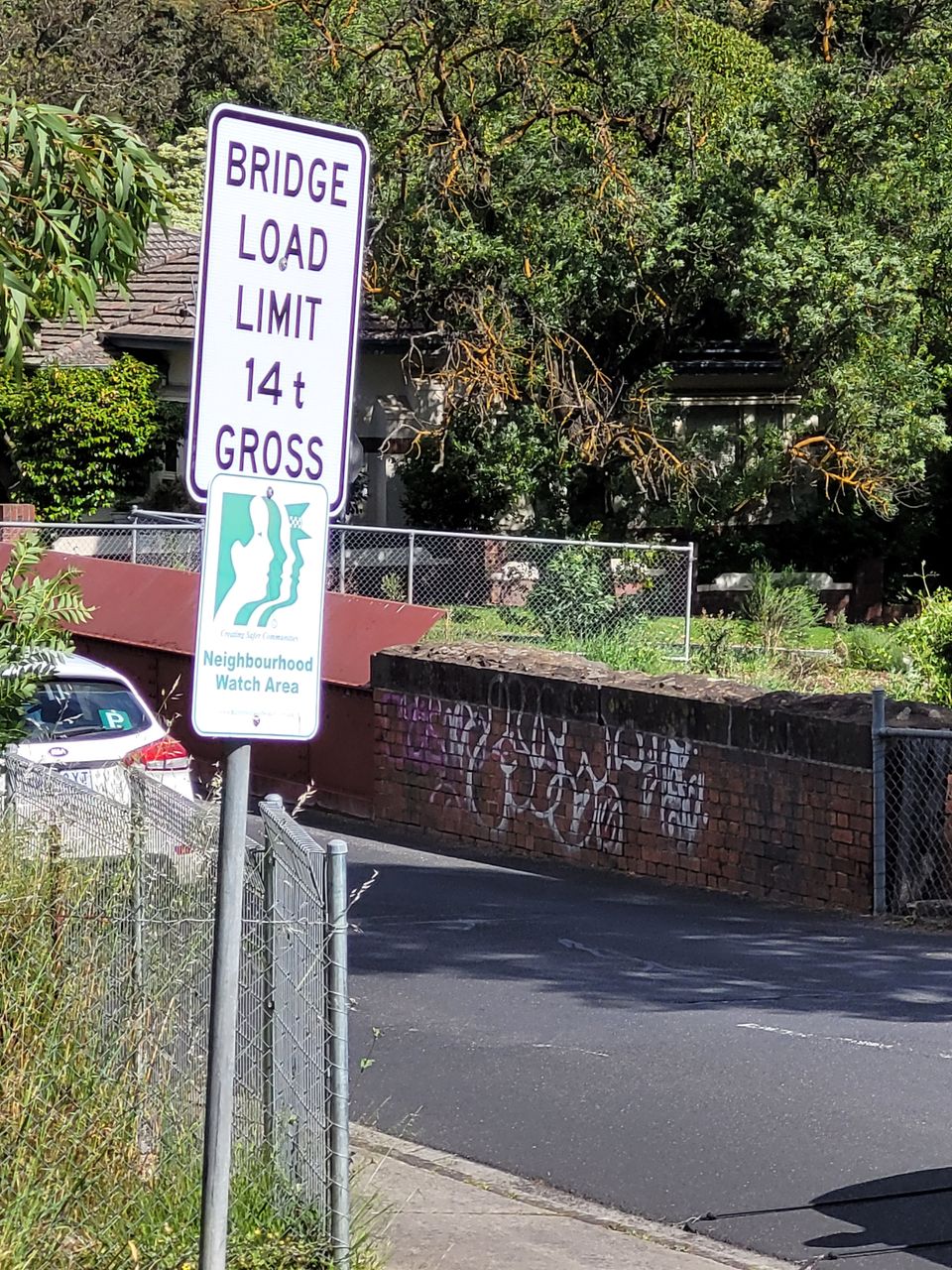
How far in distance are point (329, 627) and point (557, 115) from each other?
9142 millimetres

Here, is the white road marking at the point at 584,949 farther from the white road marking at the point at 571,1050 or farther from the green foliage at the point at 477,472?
the green foliage at the point at 477,472

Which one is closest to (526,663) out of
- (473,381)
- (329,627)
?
(329,627)

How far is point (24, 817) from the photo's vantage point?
23.1 ft

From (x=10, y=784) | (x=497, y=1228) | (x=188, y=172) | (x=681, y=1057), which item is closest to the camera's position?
(x=497, y=1228)

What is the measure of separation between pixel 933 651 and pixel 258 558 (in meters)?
15.2

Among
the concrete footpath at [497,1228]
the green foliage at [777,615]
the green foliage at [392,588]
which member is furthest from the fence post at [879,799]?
the green foliage at [392,588]

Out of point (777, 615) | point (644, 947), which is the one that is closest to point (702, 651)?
point (777, 615)

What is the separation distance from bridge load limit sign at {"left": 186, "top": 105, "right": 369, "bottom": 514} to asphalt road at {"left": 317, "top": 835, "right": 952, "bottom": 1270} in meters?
2.76

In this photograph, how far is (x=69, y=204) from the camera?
6.96m

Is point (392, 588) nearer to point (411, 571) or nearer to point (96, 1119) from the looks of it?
point (411, 571)

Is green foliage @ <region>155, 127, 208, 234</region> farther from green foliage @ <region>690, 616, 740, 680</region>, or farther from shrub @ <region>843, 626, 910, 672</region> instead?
shrub @ <region>843, 626, 910, 672</region>

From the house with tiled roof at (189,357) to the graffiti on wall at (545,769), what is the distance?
11517 mm

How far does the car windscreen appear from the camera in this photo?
11.4m

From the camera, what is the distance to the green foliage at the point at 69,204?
6.53m
